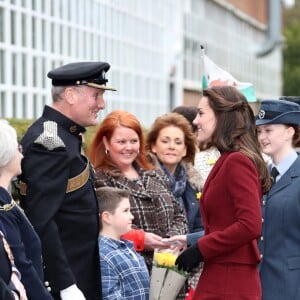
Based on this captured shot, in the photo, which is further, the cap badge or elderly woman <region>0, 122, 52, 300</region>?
the cap badge

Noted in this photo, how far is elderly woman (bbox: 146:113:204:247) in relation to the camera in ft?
26.3

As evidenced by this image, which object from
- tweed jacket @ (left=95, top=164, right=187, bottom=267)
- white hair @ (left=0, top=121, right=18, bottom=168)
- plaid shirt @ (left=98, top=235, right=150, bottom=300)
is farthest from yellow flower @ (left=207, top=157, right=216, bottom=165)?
white hair @ (left=0, top=121, right=18, bottom=168)

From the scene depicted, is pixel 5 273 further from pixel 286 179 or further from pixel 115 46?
pixel 115 46

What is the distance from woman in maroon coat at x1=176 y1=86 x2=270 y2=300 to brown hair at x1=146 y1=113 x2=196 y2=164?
211cm

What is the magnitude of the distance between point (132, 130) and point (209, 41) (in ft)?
76.2

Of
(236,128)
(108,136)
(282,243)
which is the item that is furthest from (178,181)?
(236,128)

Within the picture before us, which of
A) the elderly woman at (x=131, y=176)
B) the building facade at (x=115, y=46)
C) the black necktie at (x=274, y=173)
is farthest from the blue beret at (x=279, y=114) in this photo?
the building facade at (x=115, y=46)

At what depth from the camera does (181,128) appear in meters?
8.26

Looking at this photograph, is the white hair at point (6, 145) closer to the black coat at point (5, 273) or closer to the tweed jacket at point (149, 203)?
the black coat at point (5, 273)

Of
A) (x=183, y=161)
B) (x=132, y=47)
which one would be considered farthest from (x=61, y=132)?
(x=132, y=47)

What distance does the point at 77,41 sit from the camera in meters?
14.0

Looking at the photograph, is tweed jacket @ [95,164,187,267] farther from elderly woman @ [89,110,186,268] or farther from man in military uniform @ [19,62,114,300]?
→ man in military uniform @ [19,62,114,300]

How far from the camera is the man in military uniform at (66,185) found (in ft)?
18.3

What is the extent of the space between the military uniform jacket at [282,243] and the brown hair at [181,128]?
192cm
